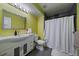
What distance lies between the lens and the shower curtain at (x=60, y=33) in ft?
6.36

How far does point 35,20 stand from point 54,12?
41 cm

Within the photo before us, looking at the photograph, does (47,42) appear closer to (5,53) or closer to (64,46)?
(64,46)

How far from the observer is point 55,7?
5.84 feet

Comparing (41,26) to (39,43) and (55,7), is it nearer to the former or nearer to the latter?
(39,43)

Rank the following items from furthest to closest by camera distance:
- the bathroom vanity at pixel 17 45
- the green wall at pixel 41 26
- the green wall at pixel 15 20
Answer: the green wall at pixel 41 26, the green wall at pixel 15 20, the bathroom vanity at pixel 17 45

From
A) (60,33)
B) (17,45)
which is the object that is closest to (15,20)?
(17,45)

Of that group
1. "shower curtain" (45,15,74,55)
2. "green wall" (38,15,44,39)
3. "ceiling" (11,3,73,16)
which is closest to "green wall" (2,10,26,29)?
"ceiling" (11,3,73,16)

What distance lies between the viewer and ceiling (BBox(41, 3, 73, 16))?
172cm

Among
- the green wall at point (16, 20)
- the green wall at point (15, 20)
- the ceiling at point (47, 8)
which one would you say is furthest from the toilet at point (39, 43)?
the ceiling at point (47, 8)

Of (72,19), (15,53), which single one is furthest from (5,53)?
(72,19)

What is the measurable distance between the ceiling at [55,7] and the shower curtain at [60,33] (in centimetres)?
19

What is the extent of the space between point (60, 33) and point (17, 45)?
0.96 metres

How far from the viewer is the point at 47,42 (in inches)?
76.2

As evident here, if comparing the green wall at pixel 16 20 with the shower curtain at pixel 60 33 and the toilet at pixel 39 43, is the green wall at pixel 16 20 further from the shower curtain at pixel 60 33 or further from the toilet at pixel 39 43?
the shower curtain at pixel 60 33
